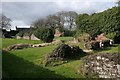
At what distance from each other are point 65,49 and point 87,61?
308cm

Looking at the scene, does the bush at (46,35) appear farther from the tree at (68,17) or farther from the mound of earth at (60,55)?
the tree at (68,17)

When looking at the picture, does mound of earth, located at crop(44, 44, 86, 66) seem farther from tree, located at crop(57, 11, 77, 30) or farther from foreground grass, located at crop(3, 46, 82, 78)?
tree, located at crop(57, 11, 77, 30)

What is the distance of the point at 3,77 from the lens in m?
12.5

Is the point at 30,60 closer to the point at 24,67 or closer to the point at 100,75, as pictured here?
the point at 24,67

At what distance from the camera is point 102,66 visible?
1378cm

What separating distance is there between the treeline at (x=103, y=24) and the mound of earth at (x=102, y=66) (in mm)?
12818

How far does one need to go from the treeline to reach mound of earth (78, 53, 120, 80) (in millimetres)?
12818

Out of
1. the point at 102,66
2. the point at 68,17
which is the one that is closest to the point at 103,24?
the point at 102,66

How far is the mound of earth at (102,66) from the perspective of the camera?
44.0 ft

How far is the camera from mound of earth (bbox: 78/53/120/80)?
1342 centimetres

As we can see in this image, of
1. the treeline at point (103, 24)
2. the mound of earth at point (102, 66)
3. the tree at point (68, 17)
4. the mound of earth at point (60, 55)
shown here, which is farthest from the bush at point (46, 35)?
the tree at point (68, 17)

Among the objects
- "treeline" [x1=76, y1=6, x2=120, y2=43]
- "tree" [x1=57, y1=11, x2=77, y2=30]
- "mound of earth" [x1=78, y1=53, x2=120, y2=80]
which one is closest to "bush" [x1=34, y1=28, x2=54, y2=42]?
"treeline" [x1=76, y1=6, x2=120, y2=43]

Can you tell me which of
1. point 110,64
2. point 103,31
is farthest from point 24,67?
point 103,31

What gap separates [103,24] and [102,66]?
16.0 m
